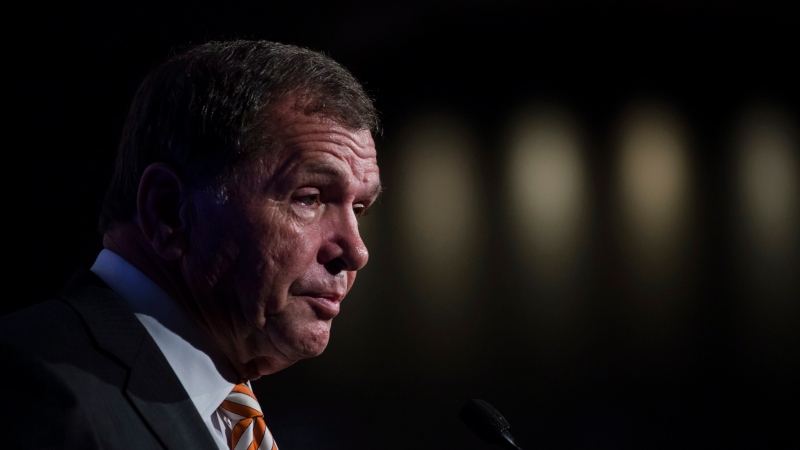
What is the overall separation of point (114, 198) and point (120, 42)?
117 centimetres

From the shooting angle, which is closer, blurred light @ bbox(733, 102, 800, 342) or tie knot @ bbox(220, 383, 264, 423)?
tie knot @ bbox(220, 383, 264, 423)

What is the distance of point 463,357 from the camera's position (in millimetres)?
3035

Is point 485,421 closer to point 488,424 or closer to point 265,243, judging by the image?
point 488,424

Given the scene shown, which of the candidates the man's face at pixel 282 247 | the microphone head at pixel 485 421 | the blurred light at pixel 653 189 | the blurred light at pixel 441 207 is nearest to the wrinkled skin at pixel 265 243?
the man's face at pixel 282 247

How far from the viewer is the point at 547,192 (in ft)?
10.2

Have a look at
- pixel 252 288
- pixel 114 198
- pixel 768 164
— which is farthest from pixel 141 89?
pixel 768 164

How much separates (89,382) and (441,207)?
2122 millimetres

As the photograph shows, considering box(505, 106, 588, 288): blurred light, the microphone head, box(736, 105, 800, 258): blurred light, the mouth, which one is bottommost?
the microphone head

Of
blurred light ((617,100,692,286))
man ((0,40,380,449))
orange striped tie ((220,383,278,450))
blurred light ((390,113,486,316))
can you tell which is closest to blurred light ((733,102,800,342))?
blurred light ((617,100,692,286))

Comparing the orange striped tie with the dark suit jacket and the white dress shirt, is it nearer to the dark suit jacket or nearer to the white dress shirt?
the white dress shirt

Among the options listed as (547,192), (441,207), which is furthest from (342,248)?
(547,192)

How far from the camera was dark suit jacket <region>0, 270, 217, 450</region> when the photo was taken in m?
1.02

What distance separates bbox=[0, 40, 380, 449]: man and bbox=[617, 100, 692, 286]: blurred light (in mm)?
1960

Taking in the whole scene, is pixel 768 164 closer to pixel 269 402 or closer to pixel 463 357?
pixel 463 357
